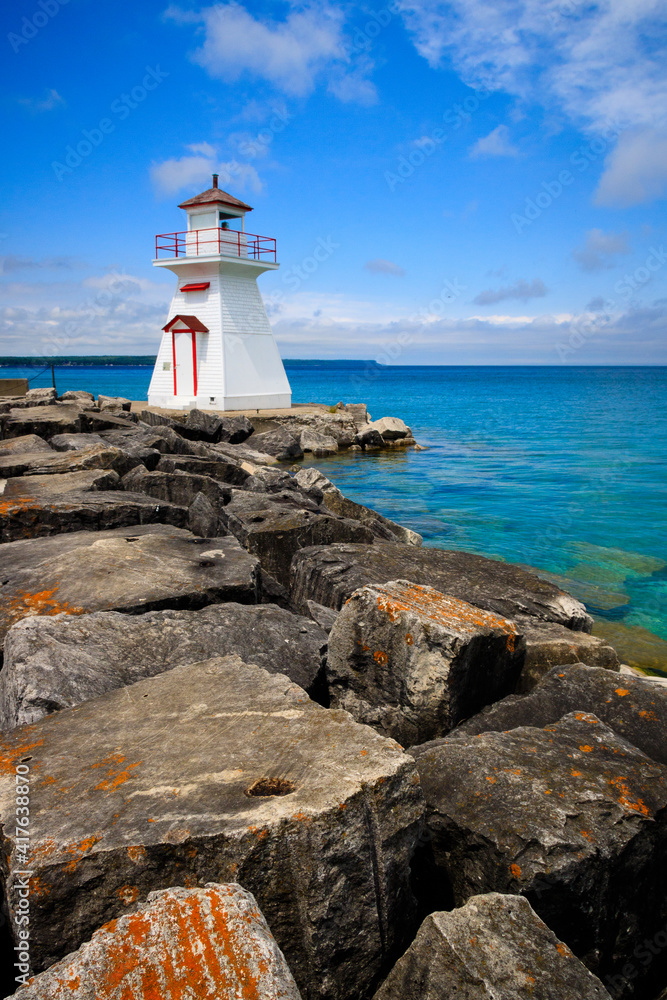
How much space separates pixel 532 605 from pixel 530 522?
36.7 feet

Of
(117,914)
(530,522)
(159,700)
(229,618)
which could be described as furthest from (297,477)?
(117,914)

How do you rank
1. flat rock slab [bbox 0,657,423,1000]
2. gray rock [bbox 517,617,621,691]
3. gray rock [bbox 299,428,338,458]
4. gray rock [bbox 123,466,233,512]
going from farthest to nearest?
gray rock [bbox 299,428,338,458], gray rock [bbox 123,466,233,512], gray rock [bbox 517,617,621,691], flat rock slab [bbox 0,657,423,1000]

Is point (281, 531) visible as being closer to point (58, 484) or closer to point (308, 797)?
point (58, 484)

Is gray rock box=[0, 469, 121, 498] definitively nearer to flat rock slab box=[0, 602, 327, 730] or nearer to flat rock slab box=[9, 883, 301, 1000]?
flat rock slab box=[0, 602, 327, 730]

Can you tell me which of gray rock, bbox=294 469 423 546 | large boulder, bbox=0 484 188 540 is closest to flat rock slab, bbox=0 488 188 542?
large boulder, bbox=0 484 188 540

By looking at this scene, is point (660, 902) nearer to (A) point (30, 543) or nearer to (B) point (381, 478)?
(A) point (30, 543)

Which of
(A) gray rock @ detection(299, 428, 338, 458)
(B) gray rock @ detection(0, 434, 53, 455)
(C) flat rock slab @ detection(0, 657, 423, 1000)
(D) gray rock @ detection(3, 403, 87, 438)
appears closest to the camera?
(C) flat rock slab @ detection(0, 657, 423, 1000)

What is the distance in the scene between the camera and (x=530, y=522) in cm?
1576

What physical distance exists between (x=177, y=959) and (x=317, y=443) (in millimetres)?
23573

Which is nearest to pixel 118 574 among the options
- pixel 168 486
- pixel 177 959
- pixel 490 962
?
pixel 177 959

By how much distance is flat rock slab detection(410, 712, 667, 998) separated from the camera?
7.69ft

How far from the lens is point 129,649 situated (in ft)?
11.1

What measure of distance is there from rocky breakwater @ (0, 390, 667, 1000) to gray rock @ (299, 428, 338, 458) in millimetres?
20252

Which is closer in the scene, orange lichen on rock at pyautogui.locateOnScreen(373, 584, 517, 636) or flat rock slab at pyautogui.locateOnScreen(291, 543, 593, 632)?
orange lichen on rock at pyautogui.locateOnScreen(373, 584, 517, 636)
